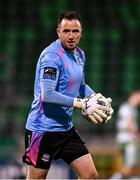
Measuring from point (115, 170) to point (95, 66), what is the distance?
→ 3.34 metres

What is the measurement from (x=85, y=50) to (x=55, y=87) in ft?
31.3

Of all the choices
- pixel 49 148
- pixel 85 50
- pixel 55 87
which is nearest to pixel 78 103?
pixel 55 87

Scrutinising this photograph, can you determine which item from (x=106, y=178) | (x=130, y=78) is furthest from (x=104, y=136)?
(x=106, y=178)

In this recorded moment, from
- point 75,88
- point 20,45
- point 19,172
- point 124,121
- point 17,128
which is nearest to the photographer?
point 75,88

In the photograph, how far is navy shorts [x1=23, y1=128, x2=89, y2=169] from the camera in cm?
703

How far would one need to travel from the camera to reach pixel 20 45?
633 inches

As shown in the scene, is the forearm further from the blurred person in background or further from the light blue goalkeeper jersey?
the blurred person in background

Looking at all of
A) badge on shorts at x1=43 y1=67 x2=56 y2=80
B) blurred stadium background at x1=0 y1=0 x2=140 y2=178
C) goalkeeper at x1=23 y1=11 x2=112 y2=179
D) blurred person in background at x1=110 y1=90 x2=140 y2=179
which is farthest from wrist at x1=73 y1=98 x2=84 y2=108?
blurred stadium background at x1=0 y1=0 x2=140 y2=178

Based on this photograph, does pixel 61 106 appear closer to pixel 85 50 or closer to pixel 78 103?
pixel 78 103

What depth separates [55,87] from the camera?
22.3ft

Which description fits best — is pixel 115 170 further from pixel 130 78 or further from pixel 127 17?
pixel 127 17

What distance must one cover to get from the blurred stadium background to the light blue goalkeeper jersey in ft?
25.3

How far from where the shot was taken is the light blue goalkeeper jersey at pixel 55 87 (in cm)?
673

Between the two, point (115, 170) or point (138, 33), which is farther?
point (138, 33)
